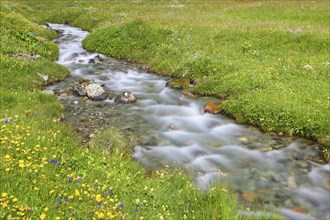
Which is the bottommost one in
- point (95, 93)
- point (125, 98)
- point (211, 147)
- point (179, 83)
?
point (179, 83)

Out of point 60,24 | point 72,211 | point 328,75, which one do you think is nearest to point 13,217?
point 72,211

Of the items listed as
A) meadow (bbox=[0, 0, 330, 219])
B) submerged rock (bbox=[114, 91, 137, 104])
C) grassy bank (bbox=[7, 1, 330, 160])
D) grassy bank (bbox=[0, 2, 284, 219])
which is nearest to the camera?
grassy bank (bbox=[0, 2, 284, 219])

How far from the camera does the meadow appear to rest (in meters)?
6.56

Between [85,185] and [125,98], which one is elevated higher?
[85,185]

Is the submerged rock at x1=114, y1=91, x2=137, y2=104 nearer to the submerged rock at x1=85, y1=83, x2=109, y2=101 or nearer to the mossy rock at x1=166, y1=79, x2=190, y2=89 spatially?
the submerged rock at x1=85, y1=83, x2=109, y2=101

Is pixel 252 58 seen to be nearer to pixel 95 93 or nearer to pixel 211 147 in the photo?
pixel 95 93

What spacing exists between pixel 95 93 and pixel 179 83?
14.7ft

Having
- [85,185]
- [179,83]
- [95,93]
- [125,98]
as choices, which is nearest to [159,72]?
[179,83]

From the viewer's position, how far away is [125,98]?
15.4 m

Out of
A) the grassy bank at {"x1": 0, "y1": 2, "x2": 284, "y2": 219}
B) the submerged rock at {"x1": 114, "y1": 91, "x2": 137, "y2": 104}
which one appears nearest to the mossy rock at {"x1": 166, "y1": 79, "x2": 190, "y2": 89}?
the submerged rock at {"x1": 114, "y1": 91, "x2": 137, "y2": 104}

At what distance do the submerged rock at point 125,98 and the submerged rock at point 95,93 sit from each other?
0.64 m

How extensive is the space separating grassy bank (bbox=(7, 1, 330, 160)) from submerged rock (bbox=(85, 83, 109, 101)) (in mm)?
4438

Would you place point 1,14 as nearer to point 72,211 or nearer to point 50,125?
point 50,125

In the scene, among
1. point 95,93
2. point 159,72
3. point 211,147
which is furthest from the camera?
point 159,72
